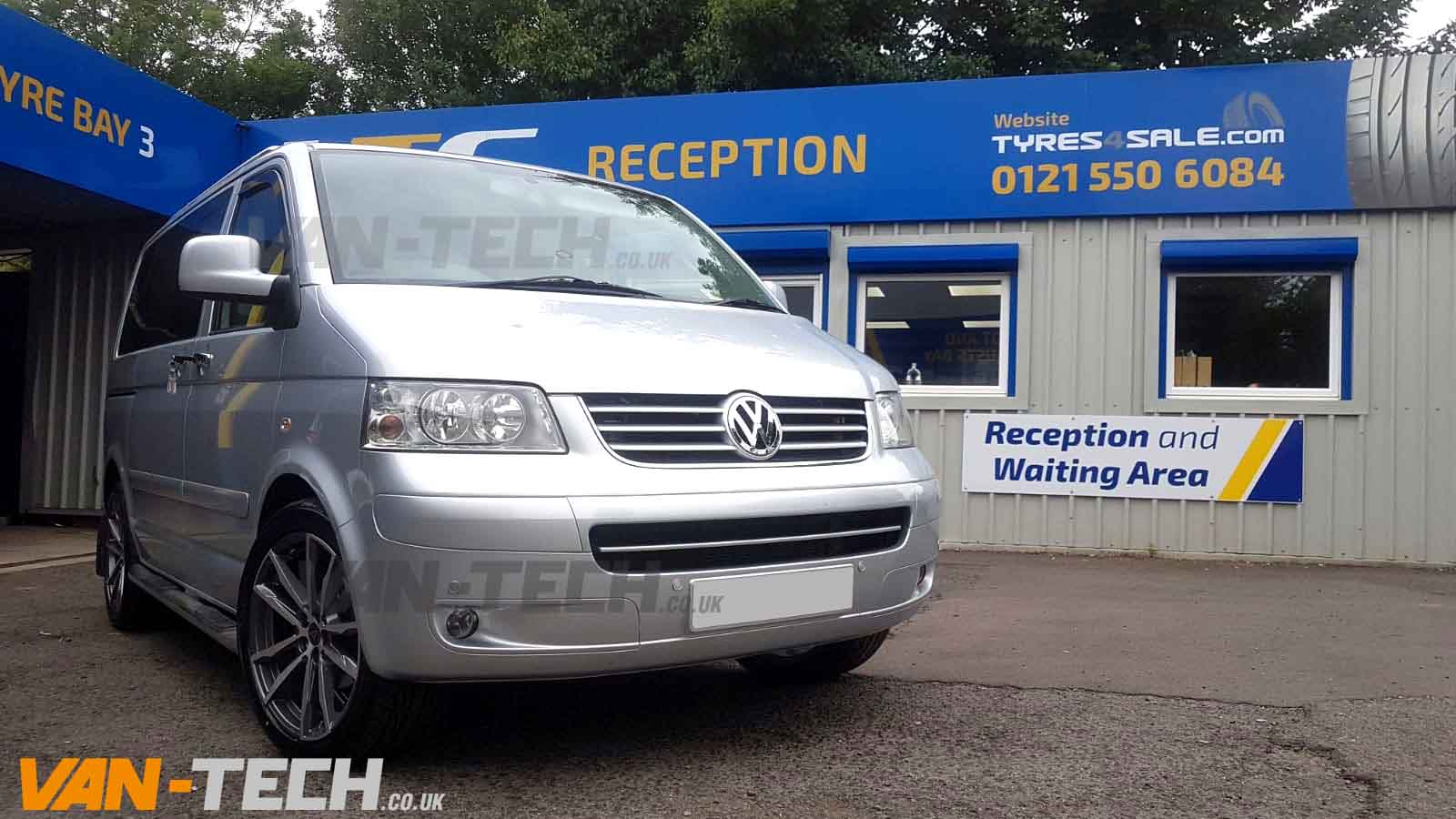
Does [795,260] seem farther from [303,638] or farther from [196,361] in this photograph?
[303,638]

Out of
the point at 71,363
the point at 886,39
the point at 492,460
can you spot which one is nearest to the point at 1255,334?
the point at 492,460

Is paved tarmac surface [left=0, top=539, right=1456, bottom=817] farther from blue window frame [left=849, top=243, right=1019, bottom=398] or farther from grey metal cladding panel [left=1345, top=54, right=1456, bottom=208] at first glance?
grey metal cladding panel [left=1345, top=54, right=1456, bottom=208]

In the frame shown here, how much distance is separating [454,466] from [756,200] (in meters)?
6.76

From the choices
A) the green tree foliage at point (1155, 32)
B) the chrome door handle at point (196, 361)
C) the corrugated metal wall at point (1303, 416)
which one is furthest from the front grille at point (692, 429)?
the green tree foliage at point (1155, 32)

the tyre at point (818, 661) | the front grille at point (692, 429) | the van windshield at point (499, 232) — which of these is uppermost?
the van windshield at point (499, 232)

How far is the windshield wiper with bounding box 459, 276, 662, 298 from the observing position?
11.4 feet

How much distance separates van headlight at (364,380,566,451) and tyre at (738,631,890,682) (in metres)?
1.45

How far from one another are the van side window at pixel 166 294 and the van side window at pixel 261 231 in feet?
0.74

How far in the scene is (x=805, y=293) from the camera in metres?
9.25

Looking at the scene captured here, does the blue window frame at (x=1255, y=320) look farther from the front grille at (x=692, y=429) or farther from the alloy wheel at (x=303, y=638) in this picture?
the alloy wheel at (x=303, y=638)

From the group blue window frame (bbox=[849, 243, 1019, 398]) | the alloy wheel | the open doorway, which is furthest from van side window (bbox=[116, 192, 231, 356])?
the open doorway

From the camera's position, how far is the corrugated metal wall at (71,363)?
33.2 feet

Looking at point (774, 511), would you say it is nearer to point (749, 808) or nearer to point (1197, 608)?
point (749, 808)

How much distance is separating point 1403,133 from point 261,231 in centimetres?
773
